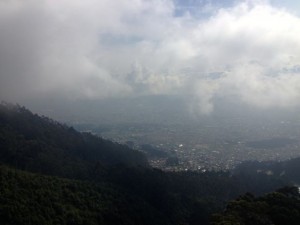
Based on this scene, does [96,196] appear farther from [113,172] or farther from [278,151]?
[278,151]

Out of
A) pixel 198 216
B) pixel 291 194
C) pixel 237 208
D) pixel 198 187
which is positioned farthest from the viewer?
pixel 198 187

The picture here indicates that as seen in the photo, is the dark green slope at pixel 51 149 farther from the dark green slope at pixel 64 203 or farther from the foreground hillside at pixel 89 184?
the dark green slope at pixel 64 203

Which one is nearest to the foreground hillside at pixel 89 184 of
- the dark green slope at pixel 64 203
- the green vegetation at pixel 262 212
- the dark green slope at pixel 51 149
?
the dark green slope at pixel 64 203

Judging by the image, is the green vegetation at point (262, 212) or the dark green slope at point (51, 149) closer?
the green vegetation at point (262, 212)

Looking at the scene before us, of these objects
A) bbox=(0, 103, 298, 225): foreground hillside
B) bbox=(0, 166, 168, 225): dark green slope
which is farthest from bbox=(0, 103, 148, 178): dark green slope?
bbox=(0, 166, 168, 225): dark green slope

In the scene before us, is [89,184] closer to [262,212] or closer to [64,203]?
[64,203]

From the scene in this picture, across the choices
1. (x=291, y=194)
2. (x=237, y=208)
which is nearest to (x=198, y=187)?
(x=291, y=194)

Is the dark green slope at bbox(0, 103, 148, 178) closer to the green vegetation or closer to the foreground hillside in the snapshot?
the foreground hillside

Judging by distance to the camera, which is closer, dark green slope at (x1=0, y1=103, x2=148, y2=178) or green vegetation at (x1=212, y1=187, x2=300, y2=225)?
green vegetation at (x1=212, y1=187, x2=300, y2=225)

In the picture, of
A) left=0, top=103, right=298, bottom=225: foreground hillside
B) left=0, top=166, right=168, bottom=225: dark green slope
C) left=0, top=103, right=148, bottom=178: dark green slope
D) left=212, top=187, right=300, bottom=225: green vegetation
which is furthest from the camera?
left=0, top=103, right=148, bottom=178: dark green slope
